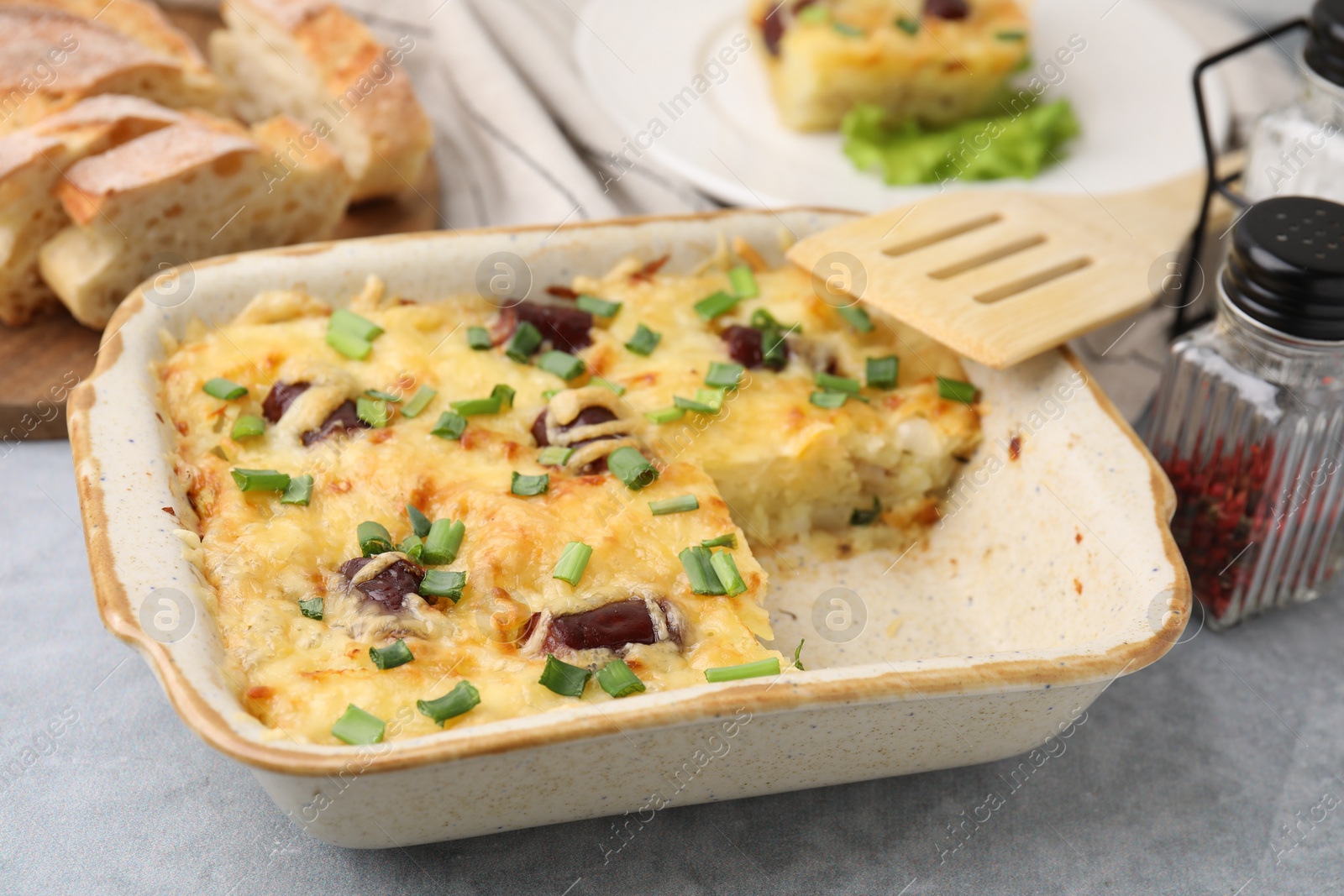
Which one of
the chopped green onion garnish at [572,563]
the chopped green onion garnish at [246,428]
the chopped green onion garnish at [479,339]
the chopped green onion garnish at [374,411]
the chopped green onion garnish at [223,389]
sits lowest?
the chopped green onion garnish at [572,563]

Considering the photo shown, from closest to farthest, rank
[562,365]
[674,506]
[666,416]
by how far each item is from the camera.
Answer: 1. [674,506]
2. [666,416]
3. [562,365]

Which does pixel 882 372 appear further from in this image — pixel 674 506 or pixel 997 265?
pixel 674 506

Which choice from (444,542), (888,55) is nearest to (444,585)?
(444,542)

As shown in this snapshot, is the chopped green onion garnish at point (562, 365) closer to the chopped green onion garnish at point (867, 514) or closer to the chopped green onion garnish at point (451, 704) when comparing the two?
the chopped green onion garnish at point (867, 514)

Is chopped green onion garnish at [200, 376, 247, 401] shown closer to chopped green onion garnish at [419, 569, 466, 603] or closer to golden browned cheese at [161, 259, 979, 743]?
golden browned cheese at [161, 259, 979, 743]

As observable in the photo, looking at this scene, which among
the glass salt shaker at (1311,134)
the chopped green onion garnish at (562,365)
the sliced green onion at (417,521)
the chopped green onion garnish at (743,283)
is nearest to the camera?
the sliced green onion at (417,521)

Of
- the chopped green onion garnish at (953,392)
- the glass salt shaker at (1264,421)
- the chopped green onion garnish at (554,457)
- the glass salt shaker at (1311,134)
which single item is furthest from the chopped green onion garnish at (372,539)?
the glass salt shaker at (1311,134)

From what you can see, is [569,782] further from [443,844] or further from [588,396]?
[588,396]
